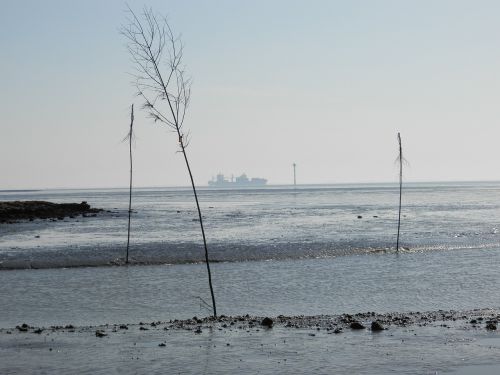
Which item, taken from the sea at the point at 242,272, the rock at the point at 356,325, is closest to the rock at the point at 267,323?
the rock at the point at 356,325

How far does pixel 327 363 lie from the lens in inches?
440

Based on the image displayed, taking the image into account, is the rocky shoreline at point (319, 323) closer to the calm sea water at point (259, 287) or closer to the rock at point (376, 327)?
the rock at point (376, 327)

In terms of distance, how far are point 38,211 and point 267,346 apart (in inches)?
2705

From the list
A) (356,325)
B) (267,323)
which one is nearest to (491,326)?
(356,325)

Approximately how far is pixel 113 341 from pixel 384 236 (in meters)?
36.5

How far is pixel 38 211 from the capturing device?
77000mm

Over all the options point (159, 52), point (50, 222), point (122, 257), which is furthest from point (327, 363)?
point (50, 222)

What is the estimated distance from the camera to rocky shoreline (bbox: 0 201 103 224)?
71.1 metres

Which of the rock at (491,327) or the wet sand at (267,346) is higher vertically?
the rock at (491,327)

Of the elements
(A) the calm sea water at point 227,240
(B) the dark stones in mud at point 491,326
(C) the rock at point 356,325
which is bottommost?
(A) the calm sea water at point 227,240

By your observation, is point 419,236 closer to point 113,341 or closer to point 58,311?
point 58,311

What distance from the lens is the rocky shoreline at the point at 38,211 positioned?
233 feet

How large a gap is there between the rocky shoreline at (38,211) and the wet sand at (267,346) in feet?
178

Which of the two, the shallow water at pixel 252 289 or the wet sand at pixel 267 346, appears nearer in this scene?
the wet sand at pixel 267 346
